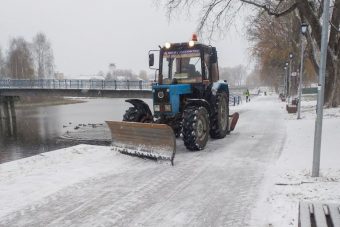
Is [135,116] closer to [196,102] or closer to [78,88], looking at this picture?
[196,102]

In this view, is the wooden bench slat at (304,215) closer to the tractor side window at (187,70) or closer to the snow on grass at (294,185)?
the snow on grass at (294,185)

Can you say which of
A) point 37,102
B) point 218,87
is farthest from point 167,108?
point 37,102

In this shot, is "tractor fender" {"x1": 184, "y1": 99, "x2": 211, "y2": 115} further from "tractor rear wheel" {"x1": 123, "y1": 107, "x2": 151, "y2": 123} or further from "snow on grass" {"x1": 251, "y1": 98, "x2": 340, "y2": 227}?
"snow on grass" {"x1": 251, "y1": 98, "x2": 340, "y2": 227}

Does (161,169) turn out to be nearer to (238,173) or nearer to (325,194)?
(238,173)

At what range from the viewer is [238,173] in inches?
329

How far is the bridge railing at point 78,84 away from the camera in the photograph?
3628cm

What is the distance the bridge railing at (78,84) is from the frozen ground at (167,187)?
2552 centimetres

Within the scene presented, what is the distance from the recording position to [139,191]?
23.4 ft

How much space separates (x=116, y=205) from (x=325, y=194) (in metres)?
3.30

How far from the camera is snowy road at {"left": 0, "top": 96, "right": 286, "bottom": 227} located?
230 inches

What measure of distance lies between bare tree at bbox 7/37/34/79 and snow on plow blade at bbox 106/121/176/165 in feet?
255

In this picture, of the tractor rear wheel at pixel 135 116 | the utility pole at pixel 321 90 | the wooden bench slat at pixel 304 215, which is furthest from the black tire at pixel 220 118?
the wooden bench slat at pixel 304 215

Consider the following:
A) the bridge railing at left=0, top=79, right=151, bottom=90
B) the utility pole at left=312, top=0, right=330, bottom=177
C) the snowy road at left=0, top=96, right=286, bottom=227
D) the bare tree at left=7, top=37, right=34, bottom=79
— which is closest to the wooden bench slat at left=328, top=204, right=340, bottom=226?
the snowy road at left=0, top=96, right=286, bottom=227

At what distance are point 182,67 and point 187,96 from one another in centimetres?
89
